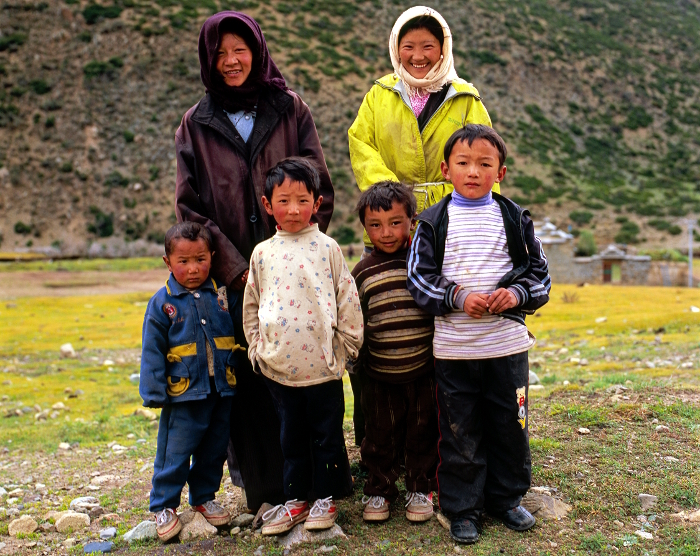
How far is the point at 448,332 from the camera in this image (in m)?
2.93

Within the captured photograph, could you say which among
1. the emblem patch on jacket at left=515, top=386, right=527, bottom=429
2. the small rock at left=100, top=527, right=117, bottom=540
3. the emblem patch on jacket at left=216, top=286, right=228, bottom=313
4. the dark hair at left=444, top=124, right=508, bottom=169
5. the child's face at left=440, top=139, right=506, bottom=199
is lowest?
the small rock at left=100, top=527, right=117, bottom=540

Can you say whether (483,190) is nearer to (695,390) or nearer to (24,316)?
(695,390)

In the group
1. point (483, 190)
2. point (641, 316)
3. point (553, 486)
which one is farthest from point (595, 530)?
point (641, 316)

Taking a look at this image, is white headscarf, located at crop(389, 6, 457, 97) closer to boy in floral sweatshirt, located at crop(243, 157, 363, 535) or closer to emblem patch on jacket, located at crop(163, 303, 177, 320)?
boy in floral sweatshirt, located at crop(243, 157, 363, 535)

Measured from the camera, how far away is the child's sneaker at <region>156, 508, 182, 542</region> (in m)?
3.13

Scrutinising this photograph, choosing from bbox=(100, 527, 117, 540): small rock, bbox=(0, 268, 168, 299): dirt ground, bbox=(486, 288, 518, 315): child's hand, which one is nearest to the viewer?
bbox=(486, 288, 518, 315): child's hand

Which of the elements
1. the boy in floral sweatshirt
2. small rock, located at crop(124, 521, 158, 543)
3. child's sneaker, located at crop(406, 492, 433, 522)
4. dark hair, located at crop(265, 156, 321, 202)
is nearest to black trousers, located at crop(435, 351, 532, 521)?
child's sneaker, located at crop(406, 492, 433, 522)

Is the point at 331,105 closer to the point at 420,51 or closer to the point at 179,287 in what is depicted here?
the point at 420,51

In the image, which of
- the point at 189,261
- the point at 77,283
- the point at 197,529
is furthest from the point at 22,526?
the point at 77,283

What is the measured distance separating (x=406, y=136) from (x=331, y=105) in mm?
34291

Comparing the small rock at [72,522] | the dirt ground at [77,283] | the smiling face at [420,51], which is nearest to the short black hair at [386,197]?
the smiling face at [420,51]

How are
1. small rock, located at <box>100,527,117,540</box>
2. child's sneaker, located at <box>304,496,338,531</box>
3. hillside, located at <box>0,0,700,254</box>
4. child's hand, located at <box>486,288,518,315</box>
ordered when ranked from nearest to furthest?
child's hand, located at <box>486,288,518,315</box> < child's sneaker, located at <box>304,496,338,531</box> < small rock, located at <box>100,527,117,540</box> < hillside, located at <box>0,0,700,254</box>

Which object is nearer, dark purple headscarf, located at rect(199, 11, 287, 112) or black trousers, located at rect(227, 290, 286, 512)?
dark purple headscarf, located at rect(199, 11, 287, 112)

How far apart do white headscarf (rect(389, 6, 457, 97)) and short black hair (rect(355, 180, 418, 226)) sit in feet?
2.10
